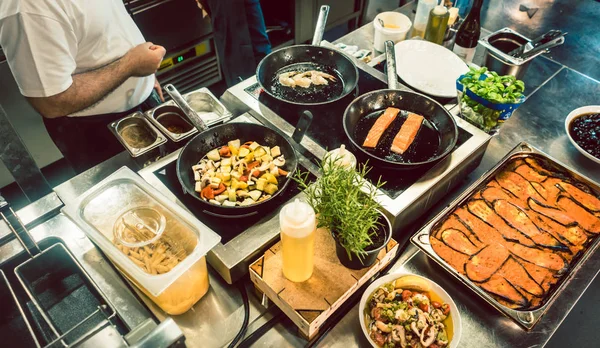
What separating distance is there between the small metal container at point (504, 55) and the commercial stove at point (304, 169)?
0.57 m

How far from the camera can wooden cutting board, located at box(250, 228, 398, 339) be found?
4.06ft

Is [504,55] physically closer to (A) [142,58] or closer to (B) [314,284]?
(B) [314,284]

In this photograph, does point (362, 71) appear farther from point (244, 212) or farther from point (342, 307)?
point (342, 307)

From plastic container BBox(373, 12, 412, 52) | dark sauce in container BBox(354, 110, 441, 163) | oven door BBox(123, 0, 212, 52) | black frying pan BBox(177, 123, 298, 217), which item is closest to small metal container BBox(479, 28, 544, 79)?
plastic container BBox(373, 12, 412, 52)

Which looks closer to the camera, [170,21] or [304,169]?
[304,169]

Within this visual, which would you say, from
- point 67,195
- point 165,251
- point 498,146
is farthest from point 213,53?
point 165,251

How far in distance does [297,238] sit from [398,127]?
2.89ft

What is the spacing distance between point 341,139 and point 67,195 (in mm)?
1118

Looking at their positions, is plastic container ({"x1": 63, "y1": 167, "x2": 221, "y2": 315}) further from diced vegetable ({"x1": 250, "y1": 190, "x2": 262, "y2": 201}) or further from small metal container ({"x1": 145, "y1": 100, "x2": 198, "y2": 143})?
small metal container ({"x1": 145, "y1": 100, "x2": 198, "y2": 143})

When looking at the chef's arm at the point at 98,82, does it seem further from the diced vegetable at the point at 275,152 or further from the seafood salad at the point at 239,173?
the diced vegetable at the point at 275,152

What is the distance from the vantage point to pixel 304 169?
162 centimetres

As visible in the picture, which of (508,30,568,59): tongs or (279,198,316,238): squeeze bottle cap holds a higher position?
(279,198,316,238): squeeze bottle cap

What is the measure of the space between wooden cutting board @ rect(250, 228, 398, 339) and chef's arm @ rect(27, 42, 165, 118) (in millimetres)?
1182

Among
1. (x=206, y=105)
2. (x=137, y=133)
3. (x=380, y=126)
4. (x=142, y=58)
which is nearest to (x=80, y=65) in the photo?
(x=142, y=58)
